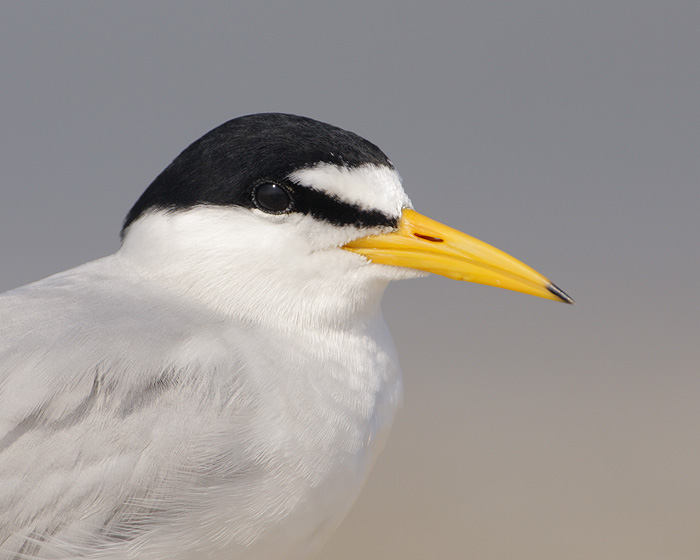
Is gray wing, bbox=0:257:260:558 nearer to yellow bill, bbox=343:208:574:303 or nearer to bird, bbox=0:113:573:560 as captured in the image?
bird, bbox=0:113:573:560

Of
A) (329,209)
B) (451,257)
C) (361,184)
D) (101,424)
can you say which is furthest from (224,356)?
(451,257)

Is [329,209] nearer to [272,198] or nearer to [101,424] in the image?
[272,198]

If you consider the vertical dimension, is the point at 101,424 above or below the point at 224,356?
below

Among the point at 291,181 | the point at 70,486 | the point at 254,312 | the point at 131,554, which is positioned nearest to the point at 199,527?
the point at 131,554

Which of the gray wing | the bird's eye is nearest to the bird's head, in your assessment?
the bird's eye

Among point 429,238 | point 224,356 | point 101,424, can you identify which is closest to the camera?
point 101,424

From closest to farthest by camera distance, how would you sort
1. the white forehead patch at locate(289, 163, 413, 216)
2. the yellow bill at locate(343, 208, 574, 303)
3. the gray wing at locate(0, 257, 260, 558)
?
the gray wing at locate(0, 257, 260, 558)
the white forehead patch at locate(289, 163, 413, 216)
the yellow bill at locate(343, 208, 574, 303)

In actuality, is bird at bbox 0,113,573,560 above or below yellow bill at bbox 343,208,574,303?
below

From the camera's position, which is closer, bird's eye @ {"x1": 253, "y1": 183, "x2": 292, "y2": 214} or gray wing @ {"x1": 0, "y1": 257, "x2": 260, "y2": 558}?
gray wing @ {"x1": 0, "y1": 257, "x2": 260, "y2": 558}
